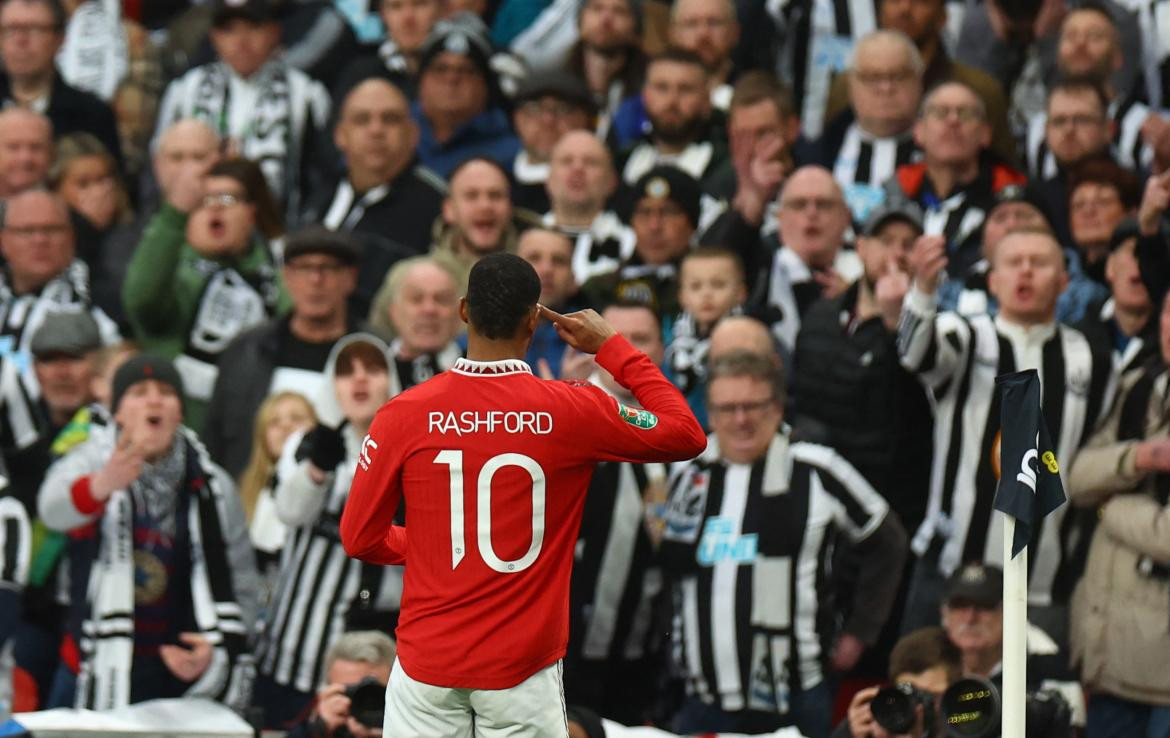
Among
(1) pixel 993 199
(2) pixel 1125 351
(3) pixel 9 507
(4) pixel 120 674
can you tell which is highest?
(1) pixel 993 199

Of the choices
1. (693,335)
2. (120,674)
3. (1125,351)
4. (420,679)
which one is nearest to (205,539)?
(120,674)

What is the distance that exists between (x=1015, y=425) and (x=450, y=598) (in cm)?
157

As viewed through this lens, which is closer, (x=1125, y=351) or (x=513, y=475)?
(x=513, y=475)

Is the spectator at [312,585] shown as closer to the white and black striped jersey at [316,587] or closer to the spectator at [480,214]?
the white and black striped jersey at [316,587]

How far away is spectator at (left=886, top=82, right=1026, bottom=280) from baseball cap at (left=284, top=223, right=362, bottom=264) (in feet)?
8.34

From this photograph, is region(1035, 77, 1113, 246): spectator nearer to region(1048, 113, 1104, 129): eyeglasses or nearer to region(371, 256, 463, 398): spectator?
region(1048, 113, 1104, 129): eyeglasses

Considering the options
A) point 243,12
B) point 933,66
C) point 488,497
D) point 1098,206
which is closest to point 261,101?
point 243,12

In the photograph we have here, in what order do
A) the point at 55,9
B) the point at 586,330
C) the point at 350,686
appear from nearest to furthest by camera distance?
the point at 586,330 → the point at 350,686 → the point at 55,9

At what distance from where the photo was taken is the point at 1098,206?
33.7ft

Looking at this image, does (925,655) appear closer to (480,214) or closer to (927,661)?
(927,661)

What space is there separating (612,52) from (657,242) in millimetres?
2091

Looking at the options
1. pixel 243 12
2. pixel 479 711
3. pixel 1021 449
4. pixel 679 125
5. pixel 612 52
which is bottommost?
pixel 479 711

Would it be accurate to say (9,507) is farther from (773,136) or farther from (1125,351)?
(1125,351)

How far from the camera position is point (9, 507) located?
31.5 feet
